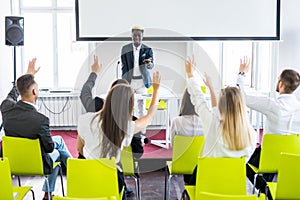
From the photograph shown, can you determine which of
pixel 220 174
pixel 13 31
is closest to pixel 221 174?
pixel 220 174

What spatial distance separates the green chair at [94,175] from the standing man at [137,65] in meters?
2.70

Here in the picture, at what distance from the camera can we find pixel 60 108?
7.00m

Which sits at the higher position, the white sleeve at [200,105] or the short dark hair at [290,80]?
the short dark hair at [290,80]

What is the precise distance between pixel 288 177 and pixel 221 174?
43 centimetres

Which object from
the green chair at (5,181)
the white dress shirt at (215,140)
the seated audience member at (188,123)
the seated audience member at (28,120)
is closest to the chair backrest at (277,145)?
the white dress shirt at (215,140)

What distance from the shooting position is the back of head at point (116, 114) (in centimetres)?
266

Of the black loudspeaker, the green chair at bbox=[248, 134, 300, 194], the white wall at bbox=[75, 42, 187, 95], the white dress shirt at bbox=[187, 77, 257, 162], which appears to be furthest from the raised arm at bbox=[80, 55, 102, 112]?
the white wall at bbox=[75, 42, 187, 95]

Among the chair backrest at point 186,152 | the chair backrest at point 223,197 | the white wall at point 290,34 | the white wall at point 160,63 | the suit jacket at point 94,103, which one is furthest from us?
the white wall at point 160,63

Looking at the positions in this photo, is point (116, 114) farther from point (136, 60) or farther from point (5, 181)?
point (136, 60)

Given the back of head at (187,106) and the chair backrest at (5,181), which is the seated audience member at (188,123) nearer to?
the back of head at (187,106)

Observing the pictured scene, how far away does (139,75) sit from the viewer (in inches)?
207

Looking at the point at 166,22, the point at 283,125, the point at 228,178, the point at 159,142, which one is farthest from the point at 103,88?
the point at 228,178

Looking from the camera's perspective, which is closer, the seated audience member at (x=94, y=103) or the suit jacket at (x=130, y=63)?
the seated audience member at (x=94, y=103)

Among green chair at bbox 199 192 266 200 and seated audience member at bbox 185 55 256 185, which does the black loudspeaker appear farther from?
green chair at bbox 199 192 266 200
